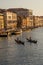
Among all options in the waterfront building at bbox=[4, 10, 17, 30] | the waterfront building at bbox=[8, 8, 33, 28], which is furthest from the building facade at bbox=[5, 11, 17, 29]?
the waterfront building at bbox=[8, 8, 33, 28]

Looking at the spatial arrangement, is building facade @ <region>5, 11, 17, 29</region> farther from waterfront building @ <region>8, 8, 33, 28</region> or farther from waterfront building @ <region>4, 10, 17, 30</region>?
waterfront building @ <region>8, 8, 33, 28</region>

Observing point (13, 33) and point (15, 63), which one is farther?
point (13, 33)

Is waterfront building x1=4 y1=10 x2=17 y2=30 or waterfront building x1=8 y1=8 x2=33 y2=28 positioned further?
waterfront building x1=8 y1=8 x2=33 y2=28

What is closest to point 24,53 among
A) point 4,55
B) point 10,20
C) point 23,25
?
point 4,55

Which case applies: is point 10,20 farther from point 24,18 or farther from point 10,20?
point 24,18

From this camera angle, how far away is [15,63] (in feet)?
18.4

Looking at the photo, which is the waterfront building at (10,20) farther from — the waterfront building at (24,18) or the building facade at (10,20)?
the waterfront building at (24,18)

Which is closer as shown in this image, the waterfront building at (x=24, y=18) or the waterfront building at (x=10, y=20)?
the waterfront building at (x=10, y=20)

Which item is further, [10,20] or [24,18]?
[24,18]

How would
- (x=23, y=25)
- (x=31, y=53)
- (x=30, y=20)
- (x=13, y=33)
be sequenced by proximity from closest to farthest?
(x=31, y=53), (x=13, y=33), (x=23, y=25), (x=30, y=20)

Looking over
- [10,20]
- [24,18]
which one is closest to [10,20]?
[10,20]

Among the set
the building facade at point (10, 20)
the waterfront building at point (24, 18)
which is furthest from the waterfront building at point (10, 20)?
the waterfront building at point (24, 18)

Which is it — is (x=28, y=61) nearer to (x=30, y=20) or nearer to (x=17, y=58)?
(x=17, y=58)

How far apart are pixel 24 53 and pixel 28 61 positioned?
1016 millimetres
